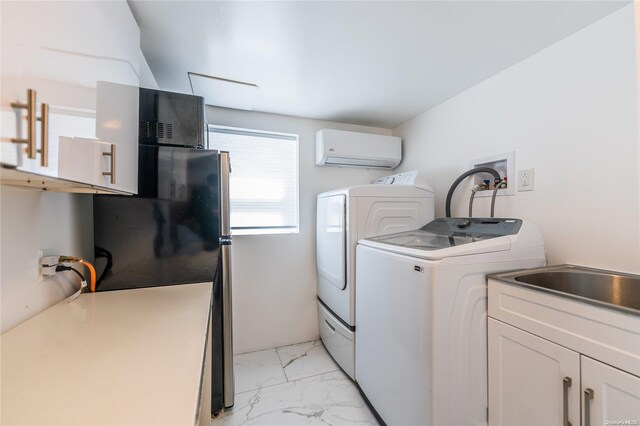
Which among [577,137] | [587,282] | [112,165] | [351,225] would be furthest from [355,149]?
[112,165]

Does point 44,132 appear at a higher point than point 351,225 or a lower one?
higher

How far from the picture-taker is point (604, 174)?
4.22 ft

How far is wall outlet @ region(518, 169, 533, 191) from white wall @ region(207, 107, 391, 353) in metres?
1.49

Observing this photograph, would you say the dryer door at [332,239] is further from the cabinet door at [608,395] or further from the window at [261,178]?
the cabinet door at [608,395]

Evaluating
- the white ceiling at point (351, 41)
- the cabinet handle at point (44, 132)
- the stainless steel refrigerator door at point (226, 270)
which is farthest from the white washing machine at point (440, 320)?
the cabinet handle at point (44, 132)

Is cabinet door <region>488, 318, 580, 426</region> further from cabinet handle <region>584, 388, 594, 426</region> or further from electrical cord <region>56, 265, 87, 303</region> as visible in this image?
electrical cord <region>56, 265, 87, 303</region>

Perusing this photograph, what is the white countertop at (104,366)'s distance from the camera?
46cm

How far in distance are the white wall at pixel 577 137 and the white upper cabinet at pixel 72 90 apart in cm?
209

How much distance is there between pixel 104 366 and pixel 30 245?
0.66 metres

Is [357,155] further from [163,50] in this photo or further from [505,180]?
[163,50]

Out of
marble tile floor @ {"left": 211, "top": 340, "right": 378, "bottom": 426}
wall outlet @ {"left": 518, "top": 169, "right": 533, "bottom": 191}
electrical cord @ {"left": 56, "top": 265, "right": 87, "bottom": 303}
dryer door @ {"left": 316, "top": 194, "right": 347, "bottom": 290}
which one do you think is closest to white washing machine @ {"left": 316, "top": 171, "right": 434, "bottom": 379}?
dryer door @ {"left": 316, "top": 194, "right": 347, "bottom": 290}

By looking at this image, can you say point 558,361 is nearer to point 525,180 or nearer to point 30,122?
point 525,180

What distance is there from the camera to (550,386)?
39.9 inches

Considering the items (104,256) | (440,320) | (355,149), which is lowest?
(440,320)
